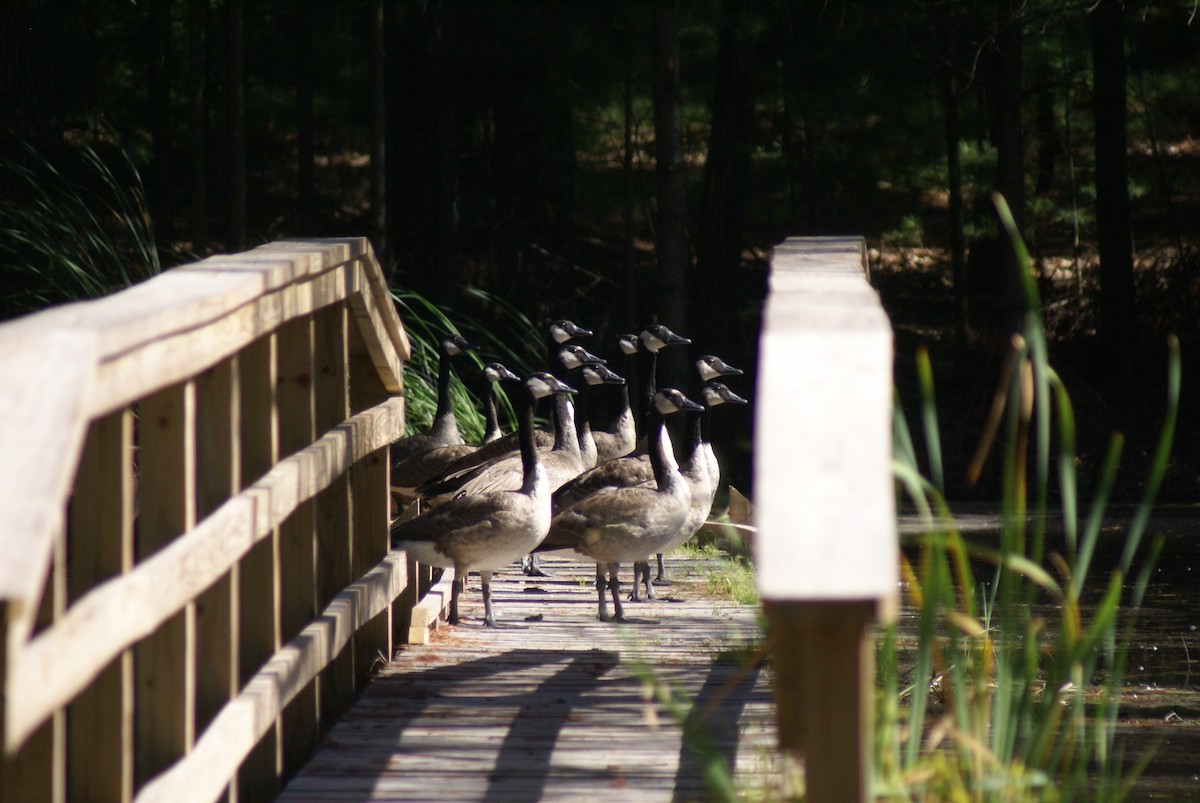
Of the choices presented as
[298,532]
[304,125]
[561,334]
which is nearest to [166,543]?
[298,532]

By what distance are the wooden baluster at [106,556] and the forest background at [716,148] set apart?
11.0 m

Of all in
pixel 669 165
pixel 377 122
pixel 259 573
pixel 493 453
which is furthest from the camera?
pixel 377 122

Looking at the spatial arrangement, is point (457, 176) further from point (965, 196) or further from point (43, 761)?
point (43, 761)

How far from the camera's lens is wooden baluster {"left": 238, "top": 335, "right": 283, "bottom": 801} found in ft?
14.0

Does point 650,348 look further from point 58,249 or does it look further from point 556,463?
point 58,249

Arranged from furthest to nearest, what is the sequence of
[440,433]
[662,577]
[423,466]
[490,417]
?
[490,417] → [440,433] → [423,466] → [662,577]

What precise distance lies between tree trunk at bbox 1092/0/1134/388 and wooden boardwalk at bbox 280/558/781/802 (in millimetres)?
12344

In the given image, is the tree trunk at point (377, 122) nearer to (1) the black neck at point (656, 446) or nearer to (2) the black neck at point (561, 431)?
(2) the black neck at point (561, 431)

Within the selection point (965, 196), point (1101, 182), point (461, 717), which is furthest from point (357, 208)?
point (461, 717)

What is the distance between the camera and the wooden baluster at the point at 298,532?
4.76 metres

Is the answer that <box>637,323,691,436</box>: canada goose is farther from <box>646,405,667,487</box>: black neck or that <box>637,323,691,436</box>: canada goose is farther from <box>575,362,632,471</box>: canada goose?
<box>646,405,667,487</box>: black neck

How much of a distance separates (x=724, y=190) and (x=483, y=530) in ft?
33.2

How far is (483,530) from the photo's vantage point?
22.0ft

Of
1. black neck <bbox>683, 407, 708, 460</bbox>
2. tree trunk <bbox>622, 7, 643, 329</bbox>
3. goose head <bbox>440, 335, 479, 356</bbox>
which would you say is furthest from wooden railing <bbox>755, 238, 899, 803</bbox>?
tree trunk <bbox>622, 7, 643, 329</bbox>
